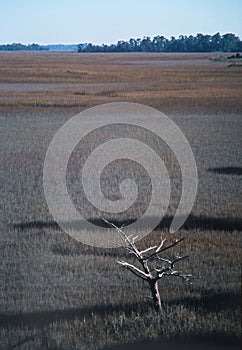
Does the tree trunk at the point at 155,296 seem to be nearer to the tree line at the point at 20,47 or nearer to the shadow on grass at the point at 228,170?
the shadow on grass at the point at 228,170

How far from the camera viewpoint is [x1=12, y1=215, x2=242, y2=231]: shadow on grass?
7.23 meters

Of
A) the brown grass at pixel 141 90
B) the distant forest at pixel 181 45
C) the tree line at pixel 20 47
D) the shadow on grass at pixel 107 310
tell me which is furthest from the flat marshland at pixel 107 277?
the tree line at pixel 20 47

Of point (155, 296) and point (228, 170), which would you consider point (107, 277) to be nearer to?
point (155, 296)

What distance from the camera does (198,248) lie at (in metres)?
6.40

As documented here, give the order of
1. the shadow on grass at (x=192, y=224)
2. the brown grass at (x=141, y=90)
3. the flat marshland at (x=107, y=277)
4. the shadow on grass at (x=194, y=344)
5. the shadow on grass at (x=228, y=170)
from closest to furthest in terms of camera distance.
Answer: the shadow on grass at (x=194, y=344), the flat marshland at (x=107, y=277), the shadow on grass at (x=192, y=224), the shadow on grass at (x=228, y=170), the brown grass at (x=141, y=90)

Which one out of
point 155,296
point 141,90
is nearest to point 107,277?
point 155,296

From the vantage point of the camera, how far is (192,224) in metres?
7.36

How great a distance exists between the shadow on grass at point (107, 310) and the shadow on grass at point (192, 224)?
2149mm

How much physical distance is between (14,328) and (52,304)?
0.49m

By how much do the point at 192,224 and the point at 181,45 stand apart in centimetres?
6894

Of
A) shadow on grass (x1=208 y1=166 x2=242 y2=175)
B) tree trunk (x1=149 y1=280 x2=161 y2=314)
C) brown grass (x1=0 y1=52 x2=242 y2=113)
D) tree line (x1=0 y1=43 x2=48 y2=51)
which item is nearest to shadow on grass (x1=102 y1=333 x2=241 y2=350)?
tree trunk (x1=149 y1=280 x2=161 y2=314)

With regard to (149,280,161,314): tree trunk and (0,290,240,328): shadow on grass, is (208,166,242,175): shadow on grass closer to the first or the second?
(0,290,240,328): shadow on grass

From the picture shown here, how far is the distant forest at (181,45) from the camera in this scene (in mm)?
64000

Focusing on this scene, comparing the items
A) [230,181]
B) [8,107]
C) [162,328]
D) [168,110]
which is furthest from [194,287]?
[8,107]
